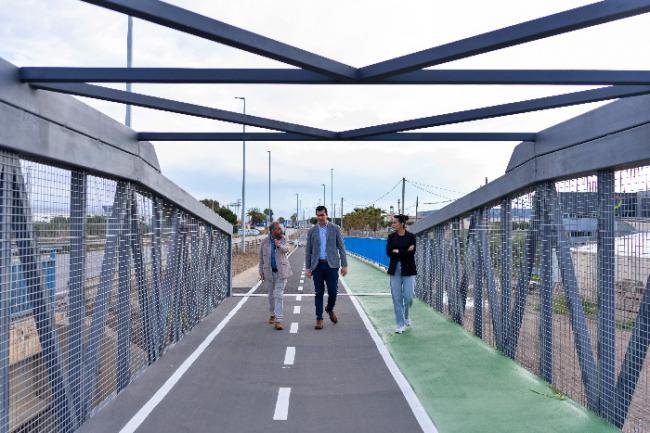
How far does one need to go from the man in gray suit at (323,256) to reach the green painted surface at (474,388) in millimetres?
1071

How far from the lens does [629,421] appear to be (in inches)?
196

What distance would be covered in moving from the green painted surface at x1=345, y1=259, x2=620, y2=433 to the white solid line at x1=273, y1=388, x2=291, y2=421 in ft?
4.25

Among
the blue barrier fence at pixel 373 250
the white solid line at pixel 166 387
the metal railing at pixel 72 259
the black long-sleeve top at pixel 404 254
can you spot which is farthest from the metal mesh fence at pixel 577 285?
the blue barrier fence at pixel 373 250

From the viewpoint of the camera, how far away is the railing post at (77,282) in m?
4.78

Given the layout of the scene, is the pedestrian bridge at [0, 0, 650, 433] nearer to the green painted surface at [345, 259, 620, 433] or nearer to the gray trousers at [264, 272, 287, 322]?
the green painted surface at [345, 259, 620, 433]

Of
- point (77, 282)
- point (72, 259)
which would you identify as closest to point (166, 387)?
point (77, 282)

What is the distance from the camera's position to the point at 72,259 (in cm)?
484

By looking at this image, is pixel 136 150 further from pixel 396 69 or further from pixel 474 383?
pixel 474 383

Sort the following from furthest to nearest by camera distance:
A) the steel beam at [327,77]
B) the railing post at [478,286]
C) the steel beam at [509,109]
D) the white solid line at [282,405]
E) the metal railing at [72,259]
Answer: the railing post at [478,286]
the steel beam at [509,109]
the white solid line at [282,405]
the steel beam at [327,77]
the metal railing at [72,259]

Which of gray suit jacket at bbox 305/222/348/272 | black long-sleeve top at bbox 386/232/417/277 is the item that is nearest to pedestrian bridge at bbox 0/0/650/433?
black long-sleeve top at bbox 386/232/417/277

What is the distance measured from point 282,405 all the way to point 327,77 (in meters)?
3.05

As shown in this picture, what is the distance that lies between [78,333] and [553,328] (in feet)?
14.8

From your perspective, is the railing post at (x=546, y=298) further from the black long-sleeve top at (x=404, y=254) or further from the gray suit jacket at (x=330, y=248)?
the gray suit jacket at (x=330, y=248)

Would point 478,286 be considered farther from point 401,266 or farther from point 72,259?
point 72,259
